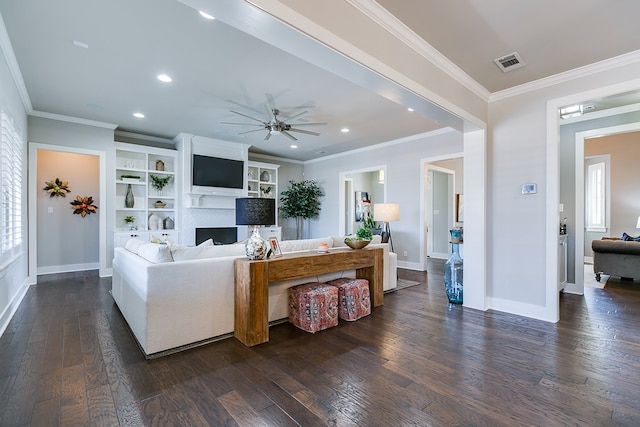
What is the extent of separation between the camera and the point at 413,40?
246 centimetres

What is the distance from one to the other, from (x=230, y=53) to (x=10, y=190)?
287 cm

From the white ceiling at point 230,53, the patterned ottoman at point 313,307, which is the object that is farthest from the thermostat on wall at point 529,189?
the patterned ottoman at point 313,307

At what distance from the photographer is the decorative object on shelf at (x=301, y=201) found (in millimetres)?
7922

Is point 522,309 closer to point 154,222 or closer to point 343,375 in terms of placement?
point 343,375

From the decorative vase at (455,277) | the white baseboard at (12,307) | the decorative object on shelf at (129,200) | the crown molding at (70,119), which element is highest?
the crown molding at (70,119)

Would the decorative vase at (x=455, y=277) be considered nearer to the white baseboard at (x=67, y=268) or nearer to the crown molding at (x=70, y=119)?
the crown molding at (x=70, y=119)

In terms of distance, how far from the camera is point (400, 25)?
229 cm

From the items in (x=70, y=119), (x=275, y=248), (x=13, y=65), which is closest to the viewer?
(x=275, y=248)

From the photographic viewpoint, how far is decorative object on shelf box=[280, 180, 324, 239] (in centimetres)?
792

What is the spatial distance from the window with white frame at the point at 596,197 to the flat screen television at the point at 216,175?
8.05m

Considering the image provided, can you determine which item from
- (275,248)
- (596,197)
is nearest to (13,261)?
(275,248)

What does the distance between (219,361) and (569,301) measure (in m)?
4.33

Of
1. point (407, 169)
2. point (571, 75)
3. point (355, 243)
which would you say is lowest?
point (355, 243)

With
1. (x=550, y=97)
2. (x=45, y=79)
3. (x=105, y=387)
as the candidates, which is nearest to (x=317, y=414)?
(x=105, y=387)
